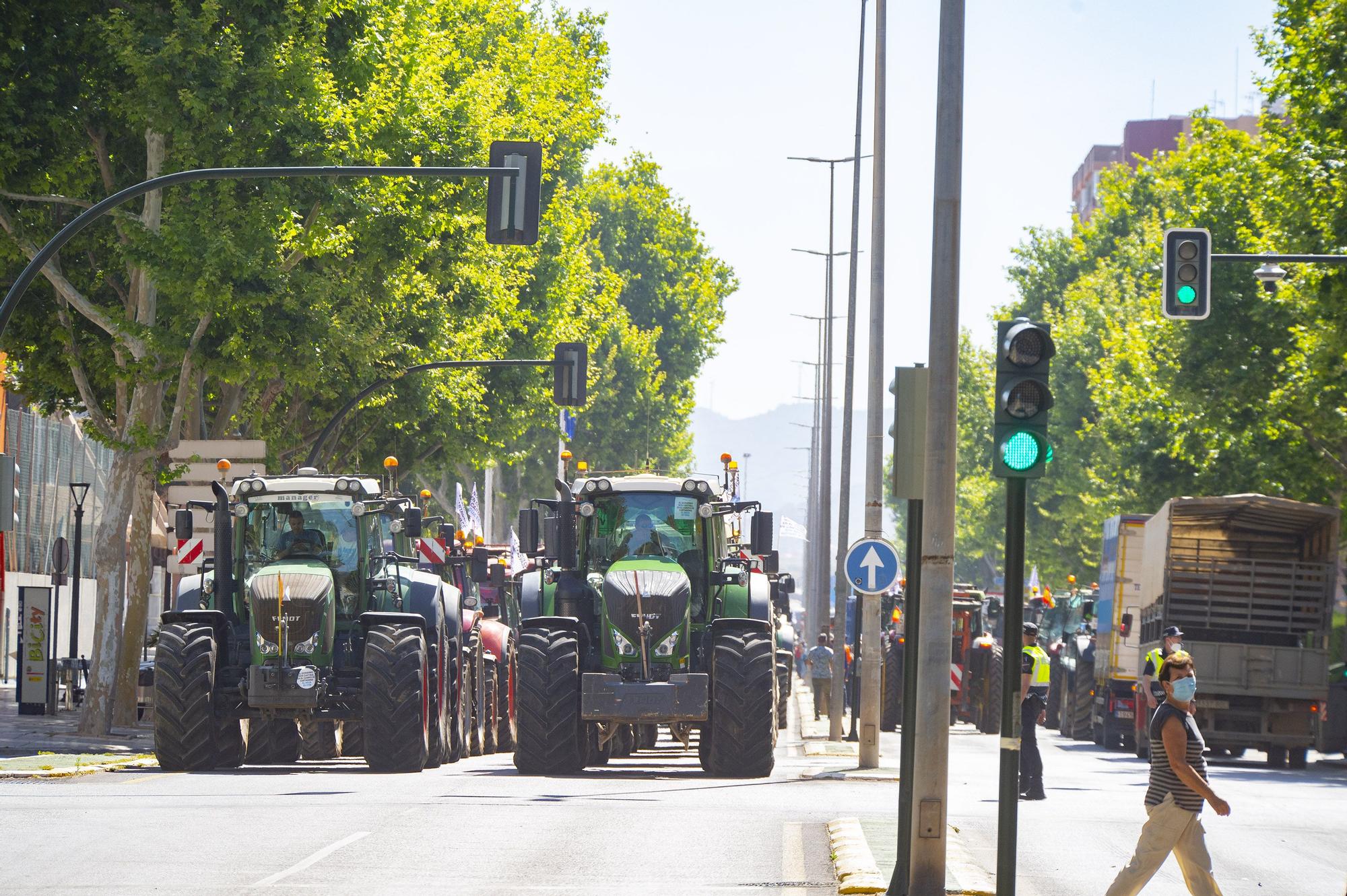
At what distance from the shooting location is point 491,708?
2884cm

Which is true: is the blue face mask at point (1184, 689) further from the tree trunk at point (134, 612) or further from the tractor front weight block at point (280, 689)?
the tree trunk at point (134, 612)

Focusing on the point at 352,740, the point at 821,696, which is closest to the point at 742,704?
the point at 352,740

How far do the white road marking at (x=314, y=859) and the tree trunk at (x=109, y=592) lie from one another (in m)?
14.6

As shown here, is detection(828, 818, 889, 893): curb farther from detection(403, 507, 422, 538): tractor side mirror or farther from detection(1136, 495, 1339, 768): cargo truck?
detection(1136, 495, 1339, 768): cargo truck

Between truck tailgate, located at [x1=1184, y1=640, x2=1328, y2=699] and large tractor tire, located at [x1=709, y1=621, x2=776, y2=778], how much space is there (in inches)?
443

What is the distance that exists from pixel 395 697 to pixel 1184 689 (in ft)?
34.8

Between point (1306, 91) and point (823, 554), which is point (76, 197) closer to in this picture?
point (1306, 91)

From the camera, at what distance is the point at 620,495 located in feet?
74.0

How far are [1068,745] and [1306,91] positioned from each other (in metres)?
12.5

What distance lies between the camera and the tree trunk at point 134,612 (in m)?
29.7

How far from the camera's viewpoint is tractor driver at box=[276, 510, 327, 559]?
71.1 ft

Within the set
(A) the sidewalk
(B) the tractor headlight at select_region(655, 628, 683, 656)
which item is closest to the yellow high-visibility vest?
(B) the tractor headlight at select_region(655, 628, 683, 656)

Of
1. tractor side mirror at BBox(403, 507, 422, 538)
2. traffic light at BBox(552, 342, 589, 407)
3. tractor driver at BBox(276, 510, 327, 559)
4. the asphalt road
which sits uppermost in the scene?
traffic light at BBox(552, 342, 589, 407)

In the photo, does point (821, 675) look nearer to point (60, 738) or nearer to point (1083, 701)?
point (1083, 701)
